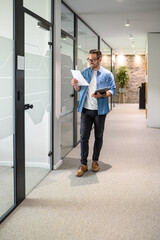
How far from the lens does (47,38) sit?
4293 millimetres

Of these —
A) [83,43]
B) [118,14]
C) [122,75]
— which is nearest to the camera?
[118,14]

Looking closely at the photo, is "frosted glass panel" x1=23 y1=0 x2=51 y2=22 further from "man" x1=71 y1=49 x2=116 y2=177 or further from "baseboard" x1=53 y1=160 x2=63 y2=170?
"baseboard" x1=53 y1=160 x2=63 y2=170

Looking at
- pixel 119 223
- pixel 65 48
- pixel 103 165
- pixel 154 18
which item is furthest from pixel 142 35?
pixel 119 223

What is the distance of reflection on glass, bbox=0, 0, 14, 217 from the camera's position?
282 cm

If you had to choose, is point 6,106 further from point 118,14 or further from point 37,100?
point 118,14

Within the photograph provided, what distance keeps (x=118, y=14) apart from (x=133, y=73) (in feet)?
35.1

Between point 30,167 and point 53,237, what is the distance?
4.44 ft

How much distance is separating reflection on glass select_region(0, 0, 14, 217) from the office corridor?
24cm

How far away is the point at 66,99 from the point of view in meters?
5.48

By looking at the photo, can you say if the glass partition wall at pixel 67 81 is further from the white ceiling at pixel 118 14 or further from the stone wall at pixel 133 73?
the stone wall at pixel 133 73

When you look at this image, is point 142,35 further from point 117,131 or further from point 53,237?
point 53,237

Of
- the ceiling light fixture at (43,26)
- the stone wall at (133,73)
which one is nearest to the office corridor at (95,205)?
the ceiling light fixture at (43,26)

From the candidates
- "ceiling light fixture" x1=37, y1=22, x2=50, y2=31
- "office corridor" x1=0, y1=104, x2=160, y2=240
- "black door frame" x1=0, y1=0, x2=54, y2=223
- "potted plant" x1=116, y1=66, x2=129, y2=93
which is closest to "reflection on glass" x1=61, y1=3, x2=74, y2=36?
"ceiling light fixture" x1=37, y1=22, x2=50, y2=31

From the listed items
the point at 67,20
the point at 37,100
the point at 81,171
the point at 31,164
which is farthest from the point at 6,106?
the point at 67,20
